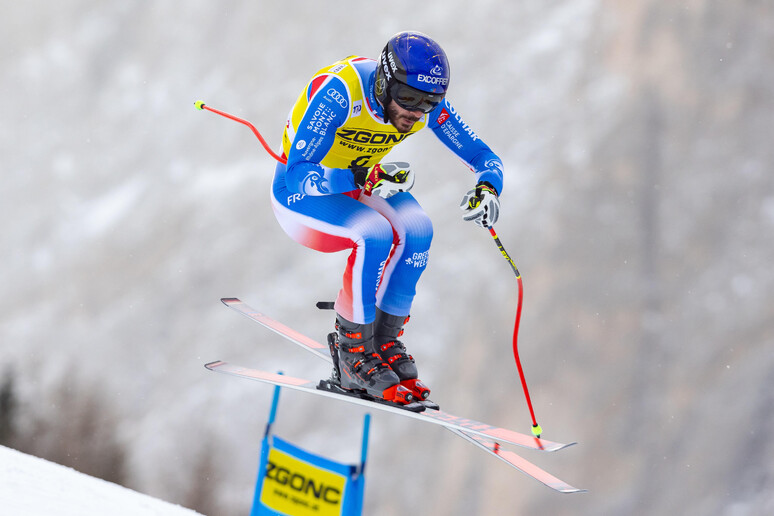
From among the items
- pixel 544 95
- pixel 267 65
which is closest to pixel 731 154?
pixel 544 95

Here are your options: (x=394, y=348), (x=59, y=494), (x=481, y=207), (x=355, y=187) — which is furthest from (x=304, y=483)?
(x=59, y=494)

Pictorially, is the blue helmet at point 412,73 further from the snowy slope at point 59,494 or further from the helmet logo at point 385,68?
the snowy slope at point 59,494

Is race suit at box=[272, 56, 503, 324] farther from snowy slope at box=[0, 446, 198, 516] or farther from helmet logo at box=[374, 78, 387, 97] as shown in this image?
snowy slope at box=[0, 446, 198, 516]

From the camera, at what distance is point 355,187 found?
9.52 feet

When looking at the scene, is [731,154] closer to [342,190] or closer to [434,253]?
[434,253]

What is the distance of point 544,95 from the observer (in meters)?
5.54

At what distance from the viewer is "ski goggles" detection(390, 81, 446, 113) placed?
266 centimetres

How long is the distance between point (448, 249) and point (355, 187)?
275 centimetres

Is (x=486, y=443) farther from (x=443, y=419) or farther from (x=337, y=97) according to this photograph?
(x=337, y=97)

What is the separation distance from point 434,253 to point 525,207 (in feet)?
2.50

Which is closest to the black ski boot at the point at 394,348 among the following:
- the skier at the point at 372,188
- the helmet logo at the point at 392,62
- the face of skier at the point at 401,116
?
the skier at the point at 372,188

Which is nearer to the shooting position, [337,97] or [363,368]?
[337,97]

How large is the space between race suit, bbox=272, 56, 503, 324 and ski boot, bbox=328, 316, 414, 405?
2.8 inches

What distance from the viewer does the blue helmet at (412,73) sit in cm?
264
